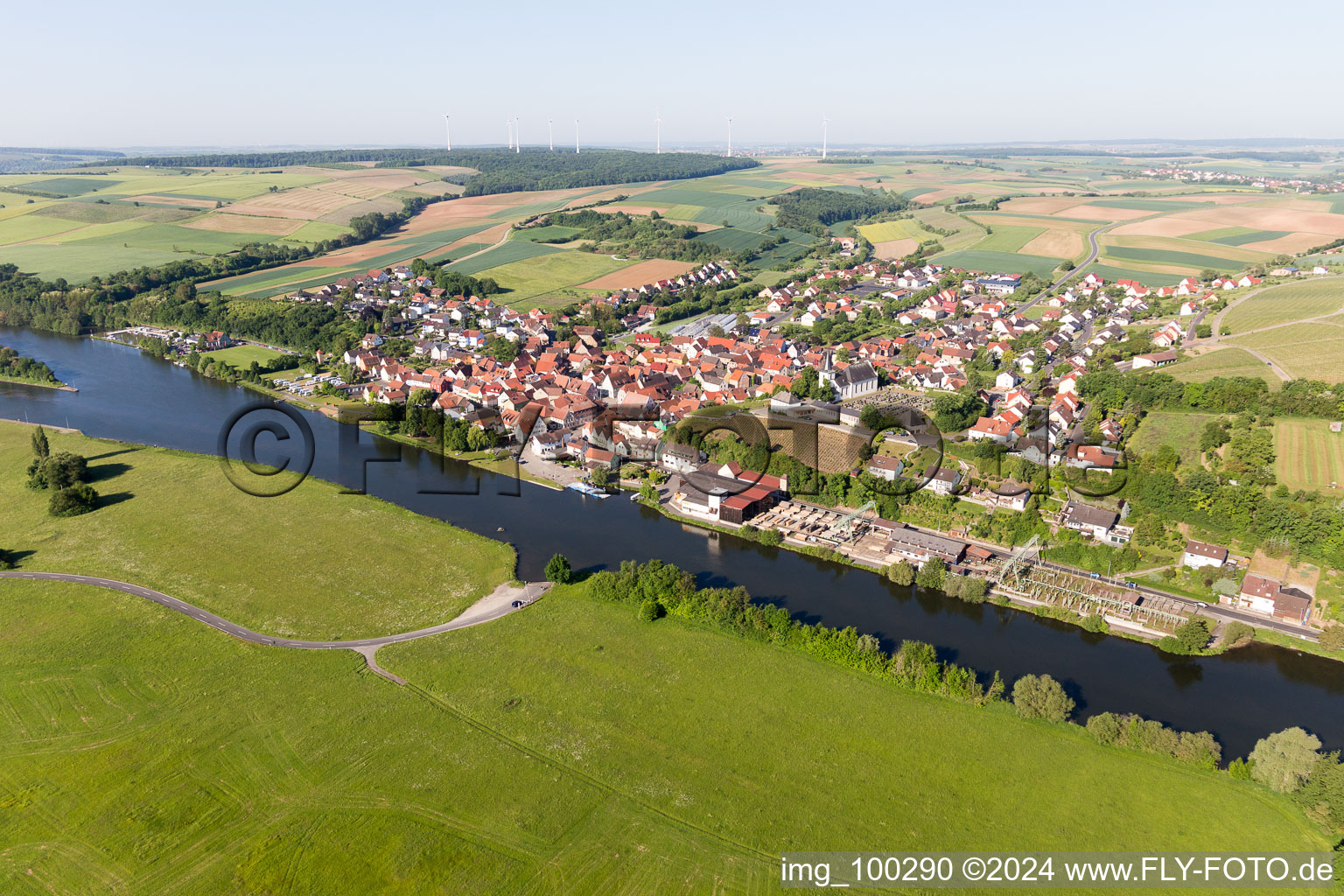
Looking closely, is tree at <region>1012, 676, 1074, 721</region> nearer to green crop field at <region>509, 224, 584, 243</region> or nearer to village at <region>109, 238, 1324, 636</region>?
village at <region>109, 238, 1324, 636</region>

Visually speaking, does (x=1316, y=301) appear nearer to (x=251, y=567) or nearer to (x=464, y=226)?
(x=251, y=567)

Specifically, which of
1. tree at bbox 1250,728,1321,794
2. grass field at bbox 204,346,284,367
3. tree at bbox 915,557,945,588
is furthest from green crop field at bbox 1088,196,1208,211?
grass field at bbox 204,346,284,367

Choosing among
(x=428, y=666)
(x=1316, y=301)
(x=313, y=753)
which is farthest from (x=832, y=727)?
(x=1316, y=301)

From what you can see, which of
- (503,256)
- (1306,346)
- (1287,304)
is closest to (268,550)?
(1306,346)

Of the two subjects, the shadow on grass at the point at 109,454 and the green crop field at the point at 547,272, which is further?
the green crop field at the point at 547,272

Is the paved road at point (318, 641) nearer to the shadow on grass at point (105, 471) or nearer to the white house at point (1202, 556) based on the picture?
the shadow on grass at point (105, 471)

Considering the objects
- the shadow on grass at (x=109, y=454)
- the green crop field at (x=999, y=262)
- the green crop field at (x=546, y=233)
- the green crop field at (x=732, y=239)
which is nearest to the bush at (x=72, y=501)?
the shadow on grass at (x=109, y=454)

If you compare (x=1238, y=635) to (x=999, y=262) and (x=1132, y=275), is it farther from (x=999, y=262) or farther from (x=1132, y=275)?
(x=999, y=262)
